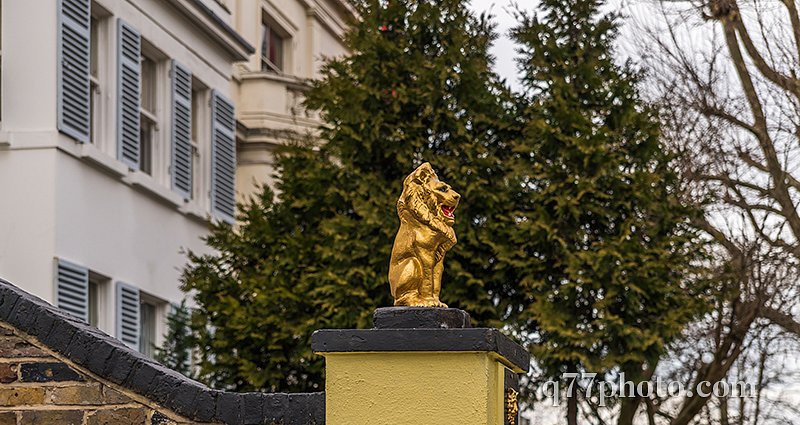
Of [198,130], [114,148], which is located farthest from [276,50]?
[114,148]

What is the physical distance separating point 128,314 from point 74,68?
306 centimetres

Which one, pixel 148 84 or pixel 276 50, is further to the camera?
pixel 276 50

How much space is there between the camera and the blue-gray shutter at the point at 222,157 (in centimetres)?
2177

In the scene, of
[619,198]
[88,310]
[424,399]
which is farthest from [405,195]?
[88,310]

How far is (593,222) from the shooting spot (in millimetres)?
17047

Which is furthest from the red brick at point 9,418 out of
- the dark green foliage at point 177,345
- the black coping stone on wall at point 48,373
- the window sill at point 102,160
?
the window sill at point 102,160

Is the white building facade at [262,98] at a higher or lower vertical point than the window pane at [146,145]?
higher

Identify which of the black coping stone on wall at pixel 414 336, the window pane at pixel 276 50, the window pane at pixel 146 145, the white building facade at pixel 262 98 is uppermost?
the window pane at pixel 276 50

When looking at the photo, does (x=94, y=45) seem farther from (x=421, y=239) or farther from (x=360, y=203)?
(x=421, y=239)

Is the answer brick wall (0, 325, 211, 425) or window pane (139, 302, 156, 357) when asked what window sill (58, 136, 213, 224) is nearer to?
window pane (139, 302, 156, 357)

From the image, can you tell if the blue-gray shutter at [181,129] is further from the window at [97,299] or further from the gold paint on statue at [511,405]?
the gold paint on statue at [511,405]

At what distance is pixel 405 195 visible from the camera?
757cm

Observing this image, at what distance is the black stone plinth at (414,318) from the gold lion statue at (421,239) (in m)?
0.35

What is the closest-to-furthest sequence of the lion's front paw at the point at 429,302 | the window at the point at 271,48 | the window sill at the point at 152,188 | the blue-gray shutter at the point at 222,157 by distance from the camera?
the lion's front paw at the point at 429,302
the window sill at the point at 152,188
the blue-gray shutter at the point at 222,157
the window at the point at 271,48
